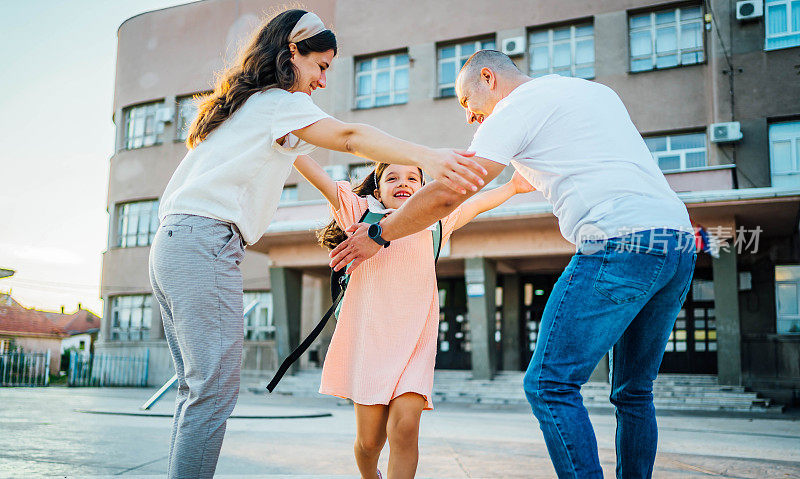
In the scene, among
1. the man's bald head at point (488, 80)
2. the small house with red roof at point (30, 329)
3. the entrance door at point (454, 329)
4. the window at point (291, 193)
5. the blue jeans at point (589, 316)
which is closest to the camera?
the blue jeans at point (589, 316)

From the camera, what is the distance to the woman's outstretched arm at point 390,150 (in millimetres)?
2406

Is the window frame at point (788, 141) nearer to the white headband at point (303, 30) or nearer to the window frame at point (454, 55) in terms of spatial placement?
the window frame at point (454, 55)

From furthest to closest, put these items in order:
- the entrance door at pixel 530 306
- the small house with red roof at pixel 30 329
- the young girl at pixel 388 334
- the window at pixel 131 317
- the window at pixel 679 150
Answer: the small house with red roof at pixel 30 329, the window at pixel 131 317, the entrance door at pixel 530 306, the window at pixel 679 150, the young girl at pixel 388 334

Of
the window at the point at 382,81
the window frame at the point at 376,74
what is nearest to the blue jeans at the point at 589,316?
the window frame at the point at 376,74

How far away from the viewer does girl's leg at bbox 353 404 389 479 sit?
3174mm

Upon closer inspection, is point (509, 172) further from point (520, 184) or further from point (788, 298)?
point (520, 184)

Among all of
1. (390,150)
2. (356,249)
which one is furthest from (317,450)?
(390,150)

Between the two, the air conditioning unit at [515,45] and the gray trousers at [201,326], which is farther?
the air conditioning unit at [515,45]

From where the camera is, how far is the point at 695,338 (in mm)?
18391

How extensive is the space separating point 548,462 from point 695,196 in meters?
11.6

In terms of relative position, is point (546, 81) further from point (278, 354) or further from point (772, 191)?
point (278, 354)

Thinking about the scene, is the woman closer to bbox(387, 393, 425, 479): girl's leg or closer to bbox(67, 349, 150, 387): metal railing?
bbox(387, 393, 425, 479): girl's leg

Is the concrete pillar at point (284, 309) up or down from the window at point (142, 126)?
down

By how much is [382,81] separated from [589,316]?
813 inches
